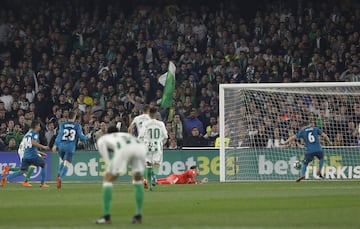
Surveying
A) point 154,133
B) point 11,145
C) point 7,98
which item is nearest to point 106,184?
point 154,133

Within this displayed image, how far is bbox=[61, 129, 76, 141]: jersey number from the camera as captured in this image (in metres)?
24.5

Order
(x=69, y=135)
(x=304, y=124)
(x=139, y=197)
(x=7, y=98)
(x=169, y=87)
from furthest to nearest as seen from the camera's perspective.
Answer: (x=7, y=98) → (x=169, y=87) → (x=304, y=124) → (x=69, y=135) → (x=139, y=197)

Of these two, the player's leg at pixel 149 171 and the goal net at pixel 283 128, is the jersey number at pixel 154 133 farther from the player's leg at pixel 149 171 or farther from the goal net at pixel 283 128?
the goal net at pixel 283 128

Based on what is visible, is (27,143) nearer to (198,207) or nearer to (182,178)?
(182,178)

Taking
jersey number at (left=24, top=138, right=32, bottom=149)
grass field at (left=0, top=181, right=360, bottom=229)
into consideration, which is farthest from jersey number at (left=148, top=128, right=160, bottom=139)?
jersey number at (left=24, top=138, right=32, bottom=149)

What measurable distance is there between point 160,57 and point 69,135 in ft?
26.9

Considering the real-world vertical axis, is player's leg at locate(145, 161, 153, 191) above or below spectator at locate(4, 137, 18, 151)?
below

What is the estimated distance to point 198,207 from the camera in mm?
16141

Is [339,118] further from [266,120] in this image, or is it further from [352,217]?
[352,217]

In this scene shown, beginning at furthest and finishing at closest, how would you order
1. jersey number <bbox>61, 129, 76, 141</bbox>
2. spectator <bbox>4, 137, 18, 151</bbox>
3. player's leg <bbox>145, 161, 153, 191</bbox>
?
spectator <bbox>4, 137, 18, 151</bbox>
jersey number <bbox>61, 129, 76, 141</bbox>
player's leg <bbox>145, 161, 153, 191</bbox>

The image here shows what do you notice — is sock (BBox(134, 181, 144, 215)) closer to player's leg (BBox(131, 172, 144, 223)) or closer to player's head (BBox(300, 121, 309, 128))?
player's leg (BBox(131, 172, 144, 223))

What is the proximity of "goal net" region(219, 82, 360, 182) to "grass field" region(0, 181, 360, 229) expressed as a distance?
487 centimetres

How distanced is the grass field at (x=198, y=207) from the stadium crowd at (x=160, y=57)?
6905mm

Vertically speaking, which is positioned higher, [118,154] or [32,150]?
[32,150]
